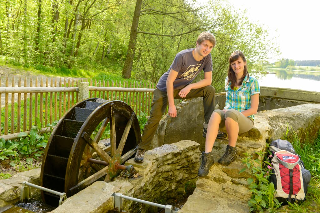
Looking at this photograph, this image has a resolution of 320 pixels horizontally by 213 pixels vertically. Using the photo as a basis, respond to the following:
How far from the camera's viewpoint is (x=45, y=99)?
623 centimetres

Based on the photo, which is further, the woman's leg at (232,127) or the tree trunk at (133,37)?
the tree trunk at (133,37)

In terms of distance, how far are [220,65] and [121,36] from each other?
388 inches

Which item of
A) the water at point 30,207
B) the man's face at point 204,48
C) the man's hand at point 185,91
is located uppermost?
the man's face at point 204,48

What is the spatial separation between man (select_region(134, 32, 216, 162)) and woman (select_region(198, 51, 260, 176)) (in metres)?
0.39

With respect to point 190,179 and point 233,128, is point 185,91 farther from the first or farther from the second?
point 190,179

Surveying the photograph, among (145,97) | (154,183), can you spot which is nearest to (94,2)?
(145,97)

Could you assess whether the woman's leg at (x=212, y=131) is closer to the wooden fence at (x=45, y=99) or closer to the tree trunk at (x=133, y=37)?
the wooden fence at (x=45, y=99)

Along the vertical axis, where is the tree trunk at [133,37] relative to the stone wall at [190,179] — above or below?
above

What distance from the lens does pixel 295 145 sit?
4.90 meters

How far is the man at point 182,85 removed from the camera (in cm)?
408

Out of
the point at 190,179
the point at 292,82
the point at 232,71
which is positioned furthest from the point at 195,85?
the point at 292,82


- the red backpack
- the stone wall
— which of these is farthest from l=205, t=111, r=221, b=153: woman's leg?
the red backpack

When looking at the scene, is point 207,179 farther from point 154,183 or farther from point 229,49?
point 229,49

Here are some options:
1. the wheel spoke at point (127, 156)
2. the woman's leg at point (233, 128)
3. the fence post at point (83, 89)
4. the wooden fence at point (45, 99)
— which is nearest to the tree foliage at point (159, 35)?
the wooden fence at point (45, 99)
